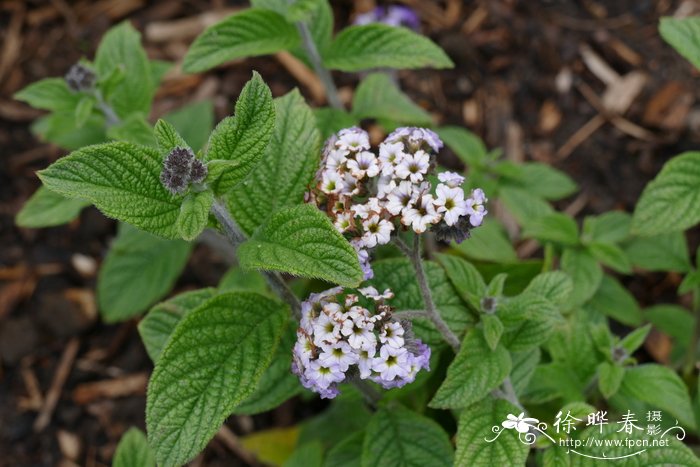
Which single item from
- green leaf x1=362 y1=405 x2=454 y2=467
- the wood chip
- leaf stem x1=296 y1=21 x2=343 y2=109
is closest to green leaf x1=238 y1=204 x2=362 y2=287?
green leaf x1=362 y1=405 x2=454 y2=467

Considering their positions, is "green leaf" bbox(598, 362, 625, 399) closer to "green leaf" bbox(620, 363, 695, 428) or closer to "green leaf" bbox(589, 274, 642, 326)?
"green leaf" bbox(620, 363, 695, 428)

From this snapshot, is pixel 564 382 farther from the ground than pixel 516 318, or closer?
closer

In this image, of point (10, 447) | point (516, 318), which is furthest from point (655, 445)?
point (10, 447)

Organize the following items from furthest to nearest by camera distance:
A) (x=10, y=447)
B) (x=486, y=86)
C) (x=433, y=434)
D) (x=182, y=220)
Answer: (x=486, y=86) → (x=10, y=447) → (x=433, y=434) → (x=182, y=220)

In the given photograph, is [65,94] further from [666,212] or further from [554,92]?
[554,92]

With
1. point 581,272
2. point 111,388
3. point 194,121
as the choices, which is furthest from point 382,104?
point 111,388
